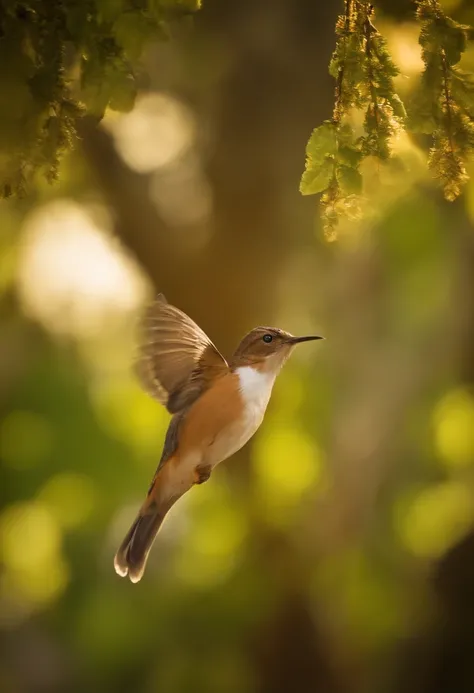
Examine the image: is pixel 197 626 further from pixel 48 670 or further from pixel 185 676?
pixel 48 670

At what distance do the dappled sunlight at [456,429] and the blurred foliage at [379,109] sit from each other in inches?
241

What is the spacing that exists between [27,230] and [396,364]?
3056mm

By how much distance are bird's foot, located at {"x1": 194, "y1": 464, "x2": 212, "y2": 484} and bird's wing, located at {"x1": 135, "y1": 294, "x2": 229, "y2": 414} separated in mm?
144

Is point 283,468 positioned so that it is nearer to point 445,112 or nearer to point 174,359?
point 174,359

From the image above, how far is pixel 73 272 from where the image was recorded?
26.2ft

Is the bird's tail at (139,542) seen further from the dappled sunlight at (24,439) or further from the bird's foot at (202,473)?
the dappled sunlight at (24,439)

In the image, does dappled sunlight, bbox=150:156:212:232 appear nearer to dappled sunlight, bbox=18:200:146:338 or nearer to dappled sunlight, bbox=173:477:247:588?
dappled sunlight, bbox=18:200:146:338

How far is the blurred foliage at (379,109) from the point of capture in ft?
6.32

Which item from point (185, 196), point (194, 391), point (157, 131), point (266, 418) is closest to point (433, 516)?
point (266, 418)

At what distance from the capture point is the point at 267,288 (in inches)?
290

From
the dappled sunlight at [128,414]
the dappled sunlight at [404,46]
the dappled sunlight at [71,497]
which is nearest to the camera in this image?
the dappled sunlight at [404,46]

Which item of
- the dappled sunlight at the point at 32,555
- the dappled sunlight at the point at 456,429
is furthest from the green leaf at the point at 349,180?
the dappled sunlight at the point at 32,555

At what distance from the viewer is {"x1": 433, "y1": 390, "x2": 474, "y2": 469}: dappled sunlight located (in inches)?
312

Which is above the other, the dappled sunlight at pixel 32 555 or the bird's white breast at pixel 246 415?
the bird's white breast at pixel 246 415
